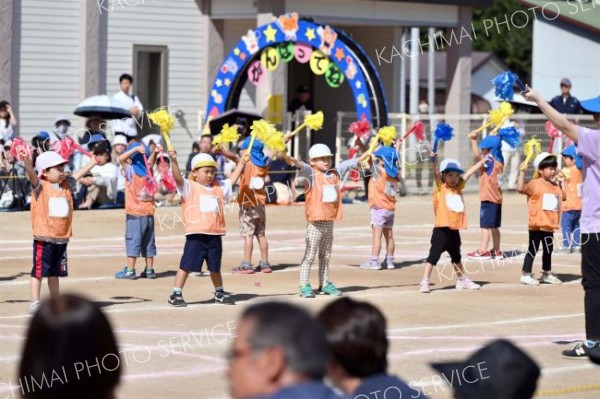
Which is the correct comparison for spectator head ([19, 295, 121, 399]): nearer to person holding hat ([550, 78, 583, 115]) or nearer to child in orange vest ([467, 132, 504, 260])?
child in orange vest ([467, 132, 504, 260])

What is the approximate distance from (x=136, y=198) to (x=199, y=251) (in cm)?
269

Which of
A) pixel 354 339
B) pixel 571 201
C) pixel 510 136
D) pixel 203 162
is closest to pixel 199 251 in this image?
pixel 203 162

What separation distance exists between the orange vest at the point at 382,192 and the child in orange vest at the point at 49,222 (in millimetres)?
5151

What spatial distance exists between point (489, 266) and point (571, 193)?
1.91m

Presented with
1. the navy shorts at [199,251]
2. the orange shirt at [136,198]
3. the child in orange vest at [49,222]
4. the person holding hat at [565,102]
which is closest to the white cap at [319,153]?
the navy shorts at [199,251]

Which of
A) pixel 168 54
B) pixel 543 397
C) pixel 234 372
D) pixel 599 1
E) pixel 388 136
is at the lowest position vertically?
pixel 543 397

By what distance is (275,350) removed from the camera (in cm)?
331

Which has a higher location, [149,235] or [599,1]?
[599,1]

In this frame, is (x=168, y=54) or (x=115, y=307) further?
(x=168, y=54)

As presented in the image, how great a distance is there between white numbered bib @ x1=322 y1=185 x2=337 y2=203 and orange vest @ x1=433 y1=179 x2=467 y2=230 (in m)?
1.30

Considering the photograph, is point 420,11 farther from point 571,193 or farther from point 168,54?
point 571,193

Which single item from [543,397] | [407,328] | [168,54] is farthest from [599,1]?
[543,397]

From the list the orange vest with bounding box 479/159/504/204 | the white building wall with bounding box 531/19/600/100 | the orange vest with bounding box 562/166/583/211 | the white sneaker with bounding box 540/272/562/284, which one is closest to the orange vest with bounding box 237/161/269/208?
the orange vest with bounding box 479/159/504/204

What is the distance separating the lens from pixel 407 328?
37.6ft
